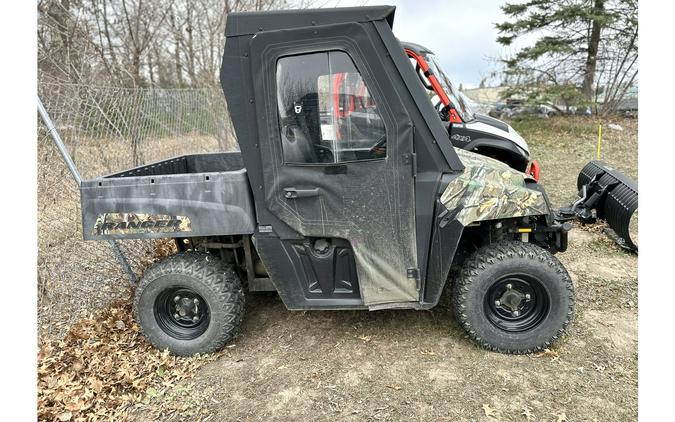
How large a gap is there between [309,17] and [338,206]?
1.25 m

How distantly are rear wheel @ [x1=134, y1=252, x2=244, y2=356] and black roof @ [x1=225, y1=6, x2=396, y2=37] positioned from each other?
1.81 meters

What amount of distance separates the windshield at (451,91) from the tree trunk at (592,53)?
34.3ft

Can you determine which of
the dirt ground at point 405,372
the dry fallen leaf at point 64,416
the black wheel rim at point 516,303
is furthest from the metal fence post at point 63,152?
the black wheel rim at point 516,303

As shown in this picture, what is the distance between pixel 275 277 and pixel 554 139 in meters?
12.3

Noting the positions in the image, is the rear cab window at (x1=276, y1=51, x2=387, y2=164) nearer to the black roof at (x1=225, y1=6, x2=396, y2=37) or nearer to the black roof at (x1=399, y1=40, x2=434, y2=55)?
the black roof at (x1=225, y1=6, x2=396, y2=37)

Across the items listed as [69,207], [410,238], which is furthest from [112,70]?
[410,238]

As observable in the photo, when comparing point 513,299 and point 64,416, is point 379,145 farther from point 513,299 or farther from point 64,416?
point 64,416

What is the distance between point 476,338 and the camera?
10.6ft

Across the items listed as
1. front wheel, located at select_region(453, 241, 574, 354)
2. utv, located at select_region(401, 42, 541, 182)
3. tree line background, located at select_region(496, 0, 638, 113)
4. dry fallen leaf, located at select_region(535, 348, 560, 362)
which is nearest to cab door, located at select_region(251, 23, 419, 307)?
front wheel, located at select_region(453, 241, 574, 354)

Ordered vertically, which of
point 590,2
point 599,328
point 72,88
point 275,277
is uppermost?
point 590,2

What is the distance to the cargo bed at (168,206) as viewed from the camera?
10.1 feet

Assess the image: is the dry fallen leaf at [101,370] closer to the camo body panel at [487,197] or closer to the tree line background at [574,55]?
the camo body panel at [487,197]

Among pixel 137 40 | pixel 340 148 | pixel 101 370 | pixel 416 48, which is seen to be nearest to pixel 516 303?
pixel 340 148

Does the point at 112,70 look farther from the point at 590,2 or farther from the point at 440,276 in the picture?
the point at 590,2
